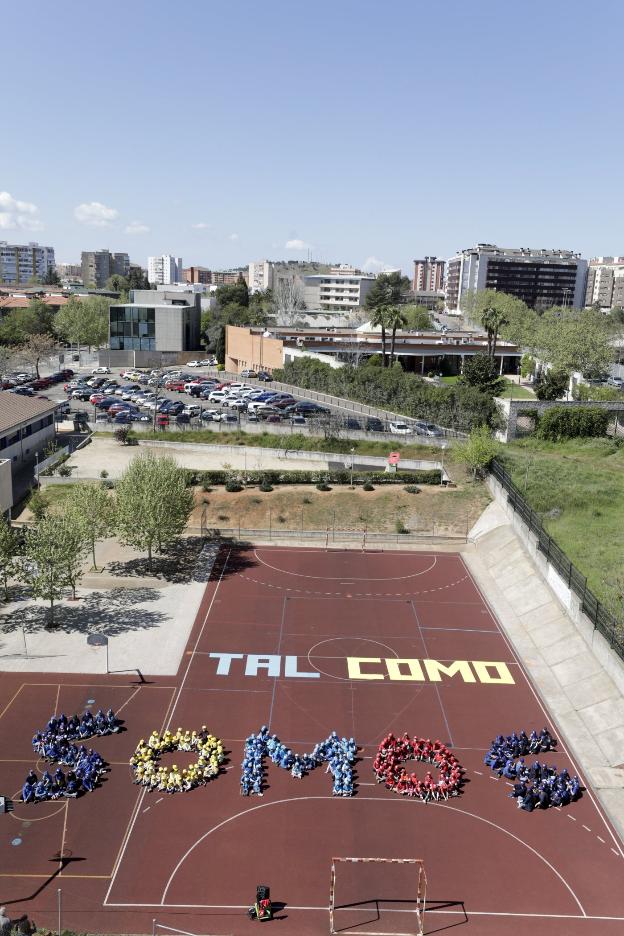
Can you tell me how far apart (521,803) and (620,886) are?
3.59 meters

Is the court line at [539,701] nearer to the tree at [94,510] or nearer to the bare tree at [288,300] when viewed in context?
the tree at [94,510]

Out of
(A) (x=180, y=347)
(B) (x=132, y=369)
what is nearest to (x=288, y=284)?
(A) (x=180, y=347)

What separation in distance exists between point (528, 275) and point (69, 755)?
188m

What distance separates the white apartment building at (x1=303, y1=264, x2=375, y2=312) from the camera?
15988 centimetres

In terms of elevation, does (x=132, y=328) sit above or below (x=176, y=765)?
above

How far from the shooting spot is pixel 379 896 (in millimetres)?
19125

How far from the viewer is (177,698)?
28.0 m

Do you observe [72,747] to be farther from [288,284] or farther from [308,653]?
[288,284]

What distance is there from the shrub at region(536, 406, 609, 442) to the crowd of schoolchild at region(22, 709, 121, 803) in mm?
47939

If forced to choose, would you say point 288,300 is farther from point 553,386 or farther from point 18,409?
point 18,409

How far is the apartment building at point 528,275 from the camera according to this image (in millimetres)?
188375

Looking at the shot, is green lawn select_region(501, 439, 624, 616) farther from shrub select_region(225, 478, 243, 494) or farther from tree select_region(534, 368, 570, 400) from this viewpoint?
shrub select_region(225, 478, 243, 494)

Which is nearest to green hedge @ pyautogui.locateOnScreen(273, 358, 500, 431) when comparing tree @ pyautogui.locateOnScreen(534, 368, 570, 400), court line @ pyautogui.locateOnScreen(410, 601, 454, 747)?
tree @ pyautogui.locateOnScreen(534, 368, 570, 400)

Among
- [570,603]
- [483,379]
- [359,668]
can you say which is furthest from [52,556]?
[483,379]
